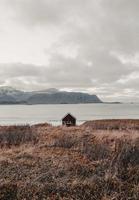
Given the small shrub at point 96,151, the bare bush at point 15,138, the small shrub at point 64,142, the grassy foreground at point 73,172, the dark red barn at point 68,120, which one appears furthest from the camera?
the dark red barn at point 68,120

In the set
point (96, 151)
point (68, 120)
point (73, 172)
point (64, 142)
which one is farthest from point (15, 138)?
point (68, 120)

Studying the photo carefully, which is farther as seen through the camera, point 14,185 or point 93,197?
point 14,185

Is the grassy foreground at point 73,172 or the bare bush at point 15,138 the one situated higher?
the bare bush at point 15,138

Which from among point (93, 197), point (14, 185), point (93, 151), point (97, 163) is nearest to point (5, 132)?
point (93, 151)

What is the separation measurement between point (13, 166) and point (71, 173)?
1.98m

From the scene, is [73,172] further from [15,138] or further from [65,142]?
[15,138]

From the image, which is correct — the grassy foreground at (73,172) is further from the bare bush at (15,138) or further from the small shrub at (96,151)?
the bare bush at (15,138)

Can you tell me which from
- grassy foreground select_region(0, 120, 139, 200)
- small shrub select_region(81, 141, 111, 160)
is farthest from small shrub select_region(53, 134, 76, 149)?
small shrub select_region(81, 141, 111, 160)

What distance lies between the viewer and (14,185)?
8516 millimetres

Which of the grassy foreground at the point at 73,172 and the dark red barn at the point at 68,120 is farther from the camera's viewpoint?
the dark red barn at the point at 68,120

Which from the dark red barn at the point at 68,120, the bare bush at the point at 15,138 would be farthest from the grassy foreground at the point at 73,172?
the dark red barn at the point at 68,120

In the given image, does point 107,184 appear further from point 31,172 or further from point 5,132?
point 5,132

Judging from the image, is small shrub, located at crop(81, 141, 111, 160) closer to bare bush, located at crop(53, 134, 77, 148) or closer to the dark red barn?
bare bush, located at crop(53, 134, 77, 148)

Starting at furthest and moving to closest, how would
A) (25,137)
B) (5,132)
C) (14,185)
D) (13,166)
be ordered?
(5,132)
(25,137)
(13,166)
(14,185)
